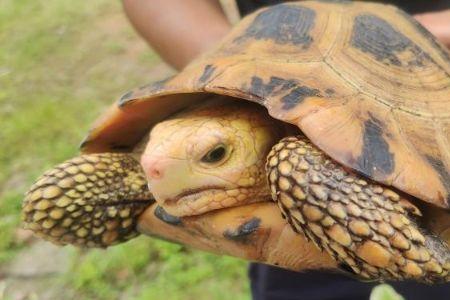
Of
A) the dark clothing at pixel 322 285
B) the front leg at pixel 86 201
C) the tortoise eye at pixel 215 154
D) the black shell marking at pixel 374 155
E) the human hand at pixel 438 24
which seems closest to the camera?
the black shell marking at pixel 374 155

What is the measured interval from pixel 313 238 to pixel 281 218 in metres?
0.08

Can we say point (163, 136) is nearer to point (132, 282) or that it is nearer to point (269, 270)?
point (269, 270)

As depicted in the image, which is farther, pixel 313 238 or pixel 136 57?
pixel 136 57

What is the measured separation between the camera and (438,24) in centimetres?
122

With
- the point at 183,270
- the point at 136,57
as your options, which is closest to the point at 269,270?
the point at 183,270

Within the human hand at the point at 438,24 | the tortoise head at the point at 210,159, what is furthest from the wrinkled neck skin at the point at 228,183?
the human hand at the point at 438,24

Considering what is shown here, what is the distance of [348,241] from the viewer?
0.77 meters

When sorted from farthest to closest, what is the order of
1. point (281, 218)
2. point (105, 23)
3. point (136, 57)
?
point (105, 23), point (136, 57), point (281, 218)

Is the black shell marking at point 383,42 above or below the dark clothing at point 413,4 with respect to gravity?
above

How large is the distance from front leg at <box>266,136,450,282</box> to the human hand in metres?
0.53

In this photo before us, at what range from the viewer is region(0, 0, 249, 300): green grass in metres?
1.88

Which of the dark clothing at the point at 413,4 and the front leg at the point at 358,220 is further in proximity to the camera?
the dark clothing at the point at 413,4

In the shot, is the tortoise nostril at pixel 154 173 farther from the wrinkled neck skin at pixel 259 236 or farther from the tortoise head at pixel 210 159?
the wrinkled neck skin at pixel 259 236

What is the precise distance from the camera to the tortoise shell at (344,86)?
78 cm
